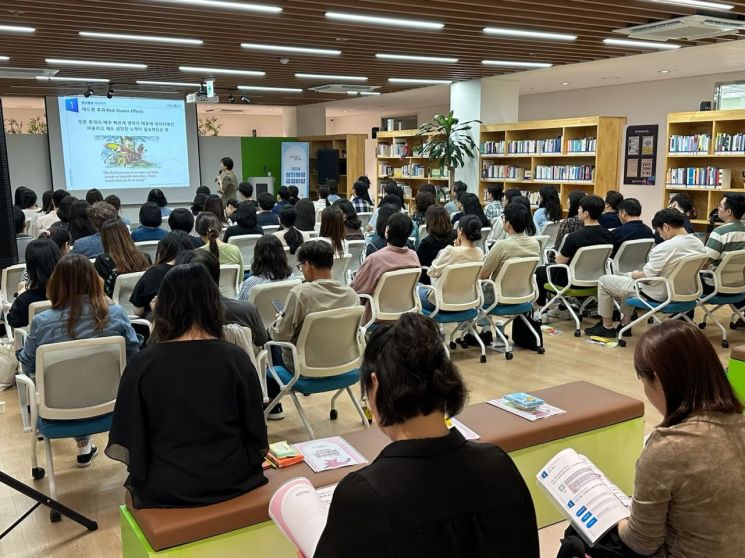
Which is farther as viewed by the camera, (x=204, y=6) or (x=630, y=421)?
(x=204, y=6)

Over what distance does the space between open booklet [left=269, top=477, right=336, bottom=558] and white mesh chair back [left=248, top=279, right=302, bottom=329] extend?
2.55 meters

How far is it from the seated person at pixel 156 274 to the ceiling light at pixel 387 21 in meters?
3.06

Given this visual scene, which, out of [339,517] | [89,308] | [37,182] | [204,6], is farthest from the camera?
[37,182]

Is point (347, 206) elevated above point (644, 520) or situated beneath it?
elevated above

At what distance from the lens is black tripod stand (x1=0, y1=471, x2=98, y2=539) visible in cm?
282

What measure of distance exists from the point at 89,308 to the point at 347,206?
4.41 metres

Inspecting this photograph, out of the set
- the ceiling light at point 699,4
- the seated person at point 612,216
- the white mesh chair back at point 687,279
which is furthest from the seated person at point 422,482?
the seated person at point 612,216

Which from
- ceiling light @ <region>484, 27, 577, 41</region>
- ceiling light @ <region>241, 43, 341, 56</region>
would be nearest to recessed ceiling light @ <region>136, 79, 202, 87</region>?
ceiling light @ <region>241, 43, 341, 56</region>

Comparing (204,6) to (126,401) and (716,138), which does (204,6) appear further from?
(716,138)

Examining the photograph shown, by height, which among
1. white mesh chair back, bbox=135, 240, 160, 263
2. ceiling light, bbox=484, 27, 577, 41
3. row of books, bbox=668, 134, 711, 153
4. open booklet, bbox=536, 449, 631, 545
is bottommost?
open booklet, bbox=536, 449, 631, 545

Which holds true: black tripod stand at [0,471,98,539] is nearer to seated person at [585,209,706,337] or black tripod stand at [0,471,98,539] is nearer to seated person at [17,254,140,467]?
seated person at [17,254,140,467]

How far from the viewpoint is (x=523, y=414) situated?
2920mm

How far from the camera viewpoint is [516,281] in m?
5.62

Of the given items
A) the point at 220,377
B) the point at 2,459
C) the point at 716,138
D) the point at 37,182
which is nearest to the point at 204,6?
the point at 2,459
